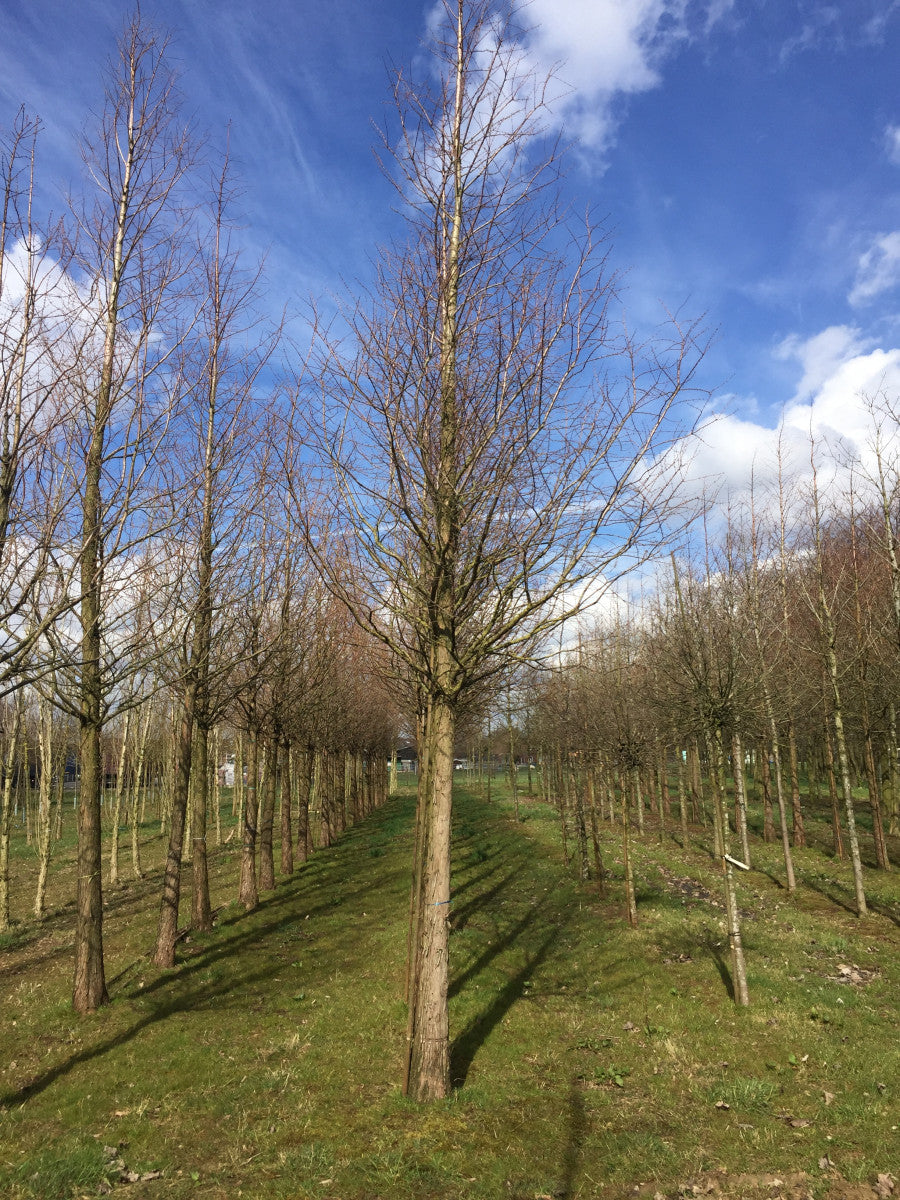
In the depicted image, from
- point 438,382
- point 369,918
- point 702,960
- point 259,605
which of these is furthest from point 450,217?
point 369,918

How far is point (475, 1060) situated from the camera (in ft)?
24.9

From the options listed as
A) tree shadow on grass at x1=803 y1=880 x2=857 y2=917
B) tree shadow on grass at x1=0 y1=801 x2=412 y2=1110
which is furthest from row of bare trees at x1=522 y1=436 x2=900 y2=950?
tree shadow on grass at x1=0 y1=801 x2=412 y2=1110

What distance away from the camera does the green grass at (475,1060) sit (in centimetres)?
557

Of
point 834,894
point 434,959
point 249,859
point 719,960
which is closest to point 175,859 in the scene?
point 249,859

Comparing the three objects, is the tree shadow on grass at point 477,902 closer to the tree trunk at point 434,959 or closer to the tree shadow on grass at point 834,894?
the tree trunk at point 434,959

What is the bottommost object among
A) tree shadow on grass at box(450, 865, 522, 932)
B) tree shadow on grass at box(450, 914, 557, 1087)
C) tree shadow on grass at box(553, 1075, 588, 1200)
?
tree shadow on grass at box(450, 865, 522, 932)

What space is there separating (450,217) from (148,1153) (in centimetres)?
957

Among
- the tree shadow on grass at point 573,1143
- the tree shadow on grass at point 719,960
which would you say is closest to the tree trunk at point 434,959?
the tree shadow on grass at point 573,1143

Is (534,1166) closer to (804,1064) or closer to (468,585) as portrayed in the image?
(804,1064)

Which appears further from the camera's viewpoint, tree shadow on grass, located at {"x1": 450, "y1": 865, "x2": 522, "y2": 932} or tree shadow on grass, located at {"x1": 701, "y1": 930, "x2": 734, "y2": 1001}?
tree shadow on grass, located at {"x1": 450, "y1": 865, "x2": 522, "y2": 932}

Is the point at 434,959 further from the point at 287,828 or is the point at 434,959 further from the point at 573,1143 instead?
the point at 287,828

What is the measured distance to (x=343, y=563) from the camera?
8531 mm

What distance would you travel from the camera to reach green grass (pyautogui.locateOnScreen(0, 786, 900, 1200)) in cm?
557

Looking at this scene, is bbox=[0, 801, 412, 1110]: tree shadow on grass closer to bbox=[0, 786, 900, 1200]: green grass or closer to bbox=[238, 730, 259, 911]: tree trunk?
bbox=[0, 786, 900, 1200]: green grass
